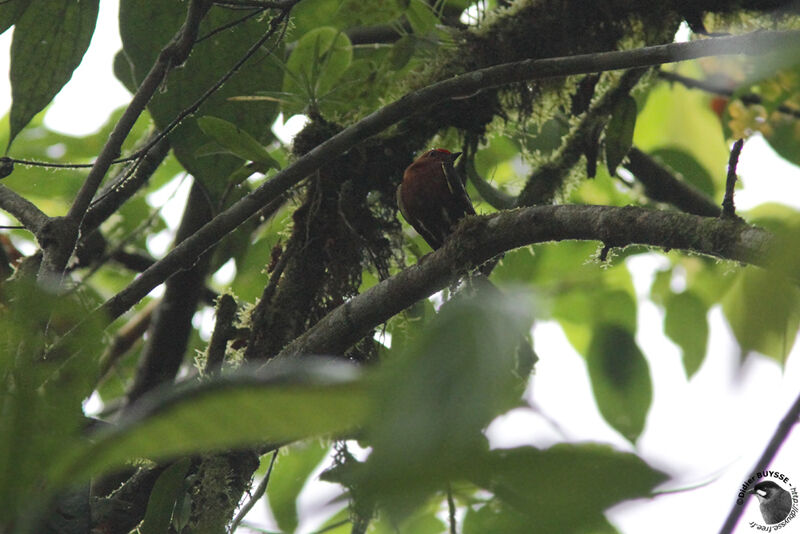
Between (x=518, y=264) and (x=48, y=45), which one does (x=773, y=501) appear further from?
(x=48, y=45)

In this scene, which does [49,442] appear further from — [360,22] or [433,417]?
[360,22]

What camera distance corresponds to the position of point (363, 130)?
2.21m

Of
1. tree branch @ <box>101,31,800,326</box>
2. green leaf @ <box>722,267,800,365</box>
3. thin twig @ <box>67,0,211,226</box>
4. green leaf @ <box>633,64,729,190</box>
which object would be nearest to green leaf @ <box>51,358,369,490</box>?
green leaf @ <box>722,267,800,365</box>

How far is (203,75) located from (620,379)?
2099mm

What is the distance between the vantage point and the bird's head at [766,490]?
1091mm

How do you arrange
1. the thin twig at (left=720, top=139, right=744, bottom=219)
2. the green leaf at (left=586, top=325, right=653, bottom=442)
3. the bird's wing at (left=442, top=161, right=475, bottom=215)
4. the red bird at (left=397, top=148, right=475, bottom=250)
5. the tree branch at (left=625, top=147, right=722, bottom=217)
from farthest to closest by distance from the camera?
the tree branch at (left=625, top=147, right=722, bottom=217), the bird's wing at (left=442, top=161, right=475, bottom=215), the red bird at (left=397, top=148, right=475, bottom=250), the thin twig at (left=720, top=139, right=744, bottom=219), the green leaf at (left=586, top=325, right=653, bottom=442)

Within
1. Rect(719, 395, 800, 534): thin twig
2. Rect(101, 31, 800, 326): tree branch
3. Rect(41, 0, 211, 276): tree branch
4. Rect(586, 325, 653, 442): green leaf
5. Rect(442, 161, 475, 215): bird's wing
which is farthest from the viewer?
Rect(442, 161, 475, 215): bird's wing

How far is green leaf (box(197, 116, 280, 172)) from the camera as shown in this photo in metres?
2.38

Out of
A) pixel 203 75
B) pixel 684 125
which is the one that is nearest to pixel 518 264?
pixel 203 75

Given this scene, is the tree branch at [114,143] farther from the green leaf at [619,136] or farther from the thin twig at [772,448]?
the green leaf at [619,136]

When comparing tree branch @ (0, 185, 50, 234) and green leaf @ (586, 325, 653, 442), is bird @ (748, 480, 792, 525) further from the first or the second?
tree branch @ (0, 185, 50, 234)

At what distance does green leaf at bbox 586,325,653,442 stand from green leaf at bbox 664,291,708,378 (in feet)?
1.07

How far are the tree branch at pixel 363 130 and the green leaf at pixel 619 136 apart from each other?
758 mm

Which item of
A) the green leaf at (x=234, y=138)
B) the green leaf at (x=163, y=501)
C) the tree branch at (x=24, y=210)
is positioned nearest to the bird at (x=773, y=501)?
the green leaf at (x=163, y=501)
